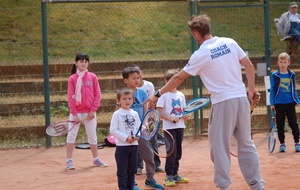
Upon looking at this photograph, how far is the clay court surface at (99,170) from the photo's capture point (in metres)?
5.80

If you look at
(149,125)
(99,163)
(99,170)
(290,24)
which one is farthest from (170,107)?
(290,24)

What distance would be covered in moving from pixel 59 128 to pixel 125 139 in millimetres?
2156

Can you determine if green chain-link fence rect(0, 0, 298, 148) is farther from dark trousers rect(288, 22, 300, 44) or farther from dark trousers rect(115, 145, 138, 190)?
dark trousers rect(115, 145, 138, 190)

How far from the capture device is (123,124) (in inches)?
198

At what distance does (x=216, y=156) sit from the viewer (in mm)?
4711

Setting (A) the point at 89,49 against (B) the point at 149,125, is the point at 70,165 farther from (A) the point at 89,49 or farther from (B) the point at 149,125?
(A) the point at 89,49

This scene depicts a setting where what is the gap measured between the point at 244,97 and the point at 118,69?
22.8 ft

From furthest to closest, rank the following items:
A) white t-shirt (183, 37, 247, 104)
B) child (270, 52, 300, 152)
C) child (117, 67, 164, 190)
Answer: child (270, 52, 300, 152) → child (117, 67, 164, 190) → white t-shirt (183, 37, 247, 104)

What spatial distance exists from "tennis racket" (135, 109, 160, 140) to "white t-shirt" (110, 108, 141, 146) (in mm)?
119

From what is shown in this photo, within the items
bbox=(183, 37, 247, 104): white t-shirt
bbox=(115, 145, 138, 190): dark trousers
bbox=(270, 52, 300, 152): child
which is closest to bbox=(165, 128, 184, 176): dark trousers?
bbox=(115, 145, 138, 190): dark trousers

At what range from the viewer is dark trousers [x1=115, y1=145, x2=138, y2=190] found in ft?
Answer: 16.3

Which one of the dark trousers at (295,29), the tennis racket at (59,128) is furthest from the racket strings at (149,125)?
the dark trousers at (295,29)

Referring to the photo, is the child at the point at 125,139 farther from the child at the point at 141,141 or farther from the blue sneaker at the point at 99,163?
the blue sneaker at the point at 99,163

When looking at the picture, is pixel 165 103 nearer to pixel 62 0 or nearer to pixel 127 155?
pixel 127 155
